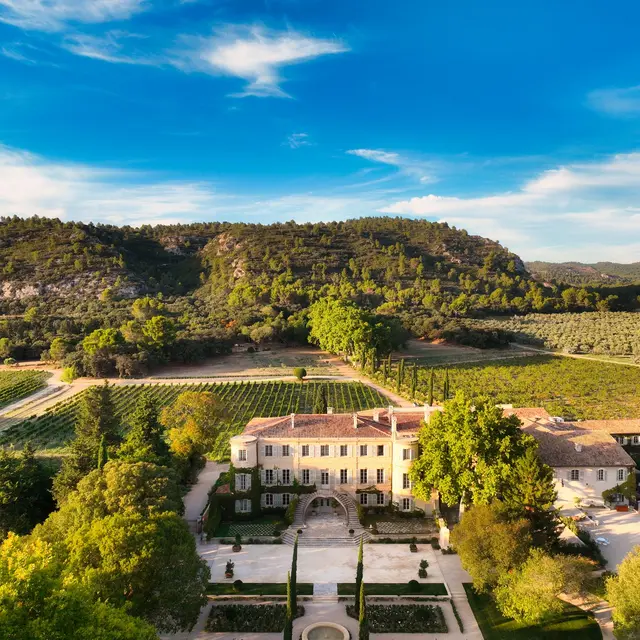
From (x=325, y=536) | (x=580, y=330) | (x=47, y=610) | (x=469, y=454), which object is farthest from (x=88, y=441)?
(x=580, y=330)

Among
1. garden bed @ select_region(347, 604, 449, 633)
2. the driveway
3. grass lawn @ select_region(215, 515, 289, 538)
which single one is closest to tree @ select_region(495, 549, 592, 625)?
garden bed @ select_region(347, 604, 449, 633)

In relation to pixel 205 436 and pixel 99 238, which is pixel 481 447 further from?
pixel 99 238

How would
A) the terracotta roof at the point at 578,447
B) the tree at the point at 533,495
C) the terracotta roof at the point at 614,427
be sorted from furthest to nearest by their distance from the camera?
the terracotta roof at the point at 614,427 → the terracotta roof at the point at 578,447 → the tree at the point at 533,495

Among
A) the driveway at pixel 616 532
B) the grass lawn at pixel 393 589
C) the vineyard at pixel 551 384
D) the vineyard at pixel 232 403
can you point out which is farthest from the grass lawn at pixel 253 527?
the vineyard at pixel 551 384

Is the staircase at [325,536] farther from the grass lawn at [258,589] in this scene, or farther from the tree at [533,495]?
the tree at [533,495]

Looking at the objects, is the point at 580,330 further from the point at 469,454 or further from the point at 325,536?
the point at 325,536

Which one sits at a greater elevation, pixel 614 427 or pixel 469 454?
pixel 469 454
